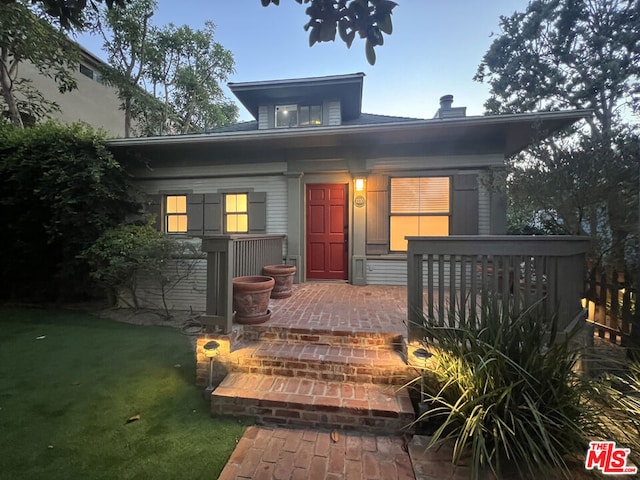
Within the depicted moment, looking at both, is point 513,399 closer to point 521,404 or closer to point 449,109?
point 521,404

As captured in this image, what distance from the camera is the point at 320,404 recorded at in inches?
85.7

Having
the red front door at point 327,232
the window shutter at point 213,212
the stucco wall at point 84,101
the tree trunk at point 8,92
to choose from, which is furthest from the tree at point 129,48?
the red front door at point 327,232

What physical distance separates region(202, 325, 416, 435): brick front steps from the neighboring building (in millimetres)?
12438

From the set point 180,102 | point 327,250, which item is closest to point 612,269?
point 327,250

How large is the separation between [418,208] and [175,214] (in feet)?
17.5

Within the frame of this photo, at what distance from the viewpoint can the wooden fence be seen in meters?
3.11

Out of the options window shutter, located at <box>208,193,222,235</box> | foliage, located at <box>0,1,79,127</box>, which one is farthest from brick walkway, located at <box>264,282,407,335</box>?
foliage, located at <box>0,1,79,127</box>

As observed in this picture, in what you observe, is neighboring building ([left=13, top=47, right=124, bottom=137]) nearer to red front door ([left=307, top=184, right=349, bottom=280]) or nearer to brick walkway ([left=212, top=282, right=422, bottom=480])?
red front door ([left=307, top=184, right=349, bottom=280])

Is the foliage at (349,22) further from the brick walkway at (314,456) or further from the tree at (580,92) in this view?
the tree at (580,92)

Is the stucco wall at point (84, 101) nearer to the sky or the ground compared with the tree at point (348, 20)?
nearer to the sky

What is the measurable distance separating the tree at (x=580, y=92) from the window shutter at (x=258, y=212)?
4.46 meters

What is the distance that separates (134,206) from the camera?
580 centimetres

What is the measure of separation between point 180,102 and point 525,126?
13779mm

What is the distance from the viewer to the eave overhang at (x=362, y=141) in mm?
4219
